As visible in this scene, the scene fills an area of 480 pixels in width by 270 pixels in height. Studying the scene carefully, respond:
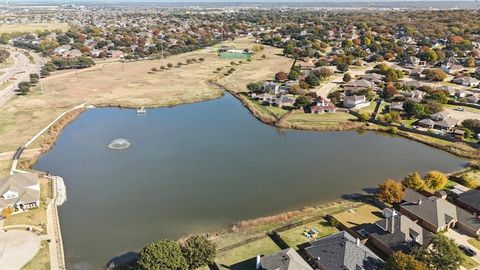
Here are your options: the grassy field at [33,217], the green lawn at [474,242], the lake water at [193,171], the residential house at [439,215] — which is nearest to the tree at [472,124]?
the lake water at [193,171]

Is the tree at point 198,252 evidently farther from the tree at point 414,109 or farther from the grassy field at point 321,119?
the tree at point 414,109

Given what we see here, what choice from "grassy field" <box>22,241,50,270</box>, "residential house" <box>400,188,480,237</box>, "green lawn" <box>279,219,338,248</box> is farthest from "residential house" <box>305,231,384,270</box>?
"grassy field" <box>22,241,50,270</box>

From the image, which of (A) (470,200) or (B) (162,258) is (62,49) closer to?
(B) (162,258)

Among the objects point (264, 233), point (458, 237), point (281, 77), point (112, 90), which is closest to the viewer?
point (458, 237)

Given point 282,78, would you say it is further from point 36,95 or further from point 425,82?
point 36,95

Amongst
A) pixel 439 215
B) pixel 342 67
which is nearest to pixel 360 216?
pixel 439 215
